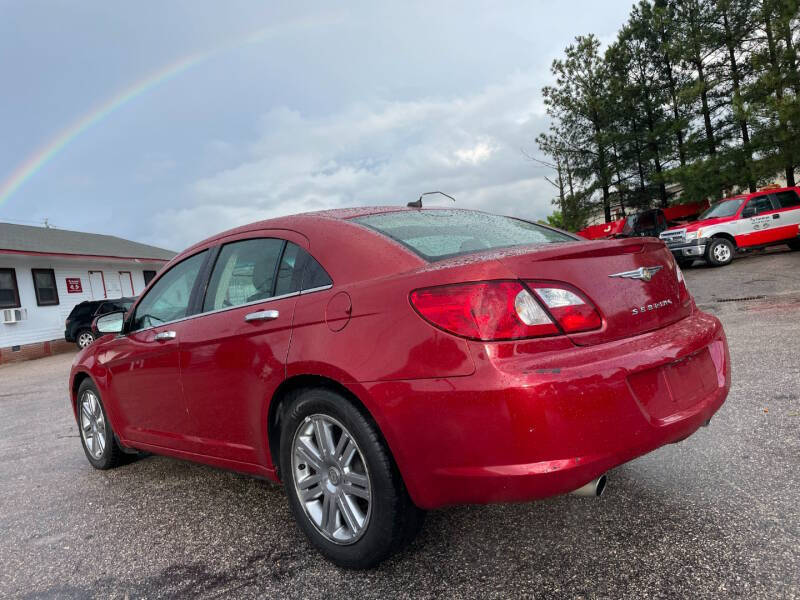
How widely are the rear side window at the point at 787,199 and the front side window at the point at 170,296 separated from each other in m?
17.4

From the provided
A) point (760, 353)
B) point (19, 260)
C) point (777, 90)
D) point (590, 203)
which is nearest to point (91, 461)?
point (760, 353)

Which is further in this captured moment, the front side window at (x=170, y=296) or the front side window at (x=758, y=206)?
the front side window at (x=758, y=206)

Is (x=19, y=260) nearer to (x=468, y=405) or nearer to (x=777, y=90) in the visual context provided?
(x=468, y=405)

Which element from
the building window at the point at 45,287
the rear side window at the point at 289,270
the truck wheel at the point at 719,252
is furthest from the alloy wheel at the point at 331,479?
the building window at the point at 45,287

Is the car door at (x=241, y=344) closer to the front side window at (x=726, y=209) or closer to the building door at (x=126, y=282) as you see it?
the front side window at (x=726, y=209)

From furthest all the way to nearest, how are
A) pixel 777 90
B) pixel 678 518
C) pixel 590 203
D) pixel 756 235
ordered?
pixel 590 203 < pixel 777 90 < pixel 756 235 < pixel 678 518

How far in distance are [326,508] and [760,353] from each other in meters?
5.19

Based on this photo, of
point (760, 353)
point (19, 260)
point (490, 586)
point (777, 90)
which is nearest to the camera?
point (490, 586)

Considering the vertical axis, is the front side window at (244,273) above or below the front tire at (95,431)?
above

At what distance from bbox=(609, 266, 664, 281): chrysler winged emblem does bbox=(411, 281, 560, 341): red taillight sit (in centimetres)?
45

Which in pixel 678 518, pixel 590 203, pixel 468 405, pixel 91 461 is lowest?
pixel 678 518

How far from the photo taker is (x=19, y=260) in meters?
20.7

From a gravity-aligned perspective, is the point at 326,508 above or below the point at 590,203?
below

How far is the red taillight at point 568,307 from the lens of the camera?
2.16 meters
